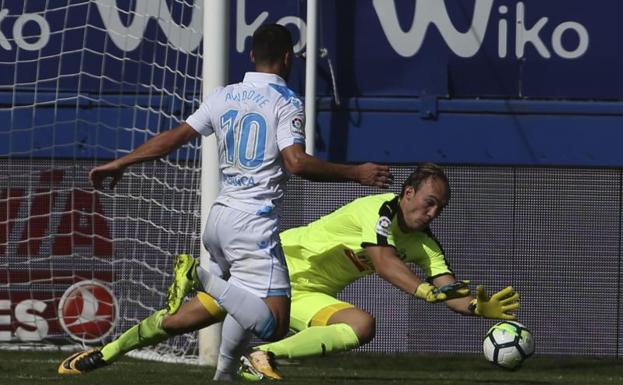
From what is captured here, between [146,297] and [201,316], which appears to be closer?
[201,316]

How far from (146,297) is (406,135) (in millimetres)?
2275

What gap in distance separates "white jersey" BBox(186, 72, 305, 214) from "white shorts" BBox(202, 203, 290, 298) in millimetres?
56

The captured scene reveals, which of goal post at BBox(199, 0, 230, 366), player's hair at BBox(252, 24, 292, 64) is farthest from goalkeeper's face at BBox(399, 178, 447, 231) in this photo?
goal post at BBox(199, 0, 230, 366)

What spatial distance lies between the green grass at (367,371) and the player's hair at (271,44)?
186 cm

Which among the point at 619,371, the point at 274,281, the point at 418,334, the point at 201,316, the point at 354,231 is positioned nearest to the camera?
the point at 274,281

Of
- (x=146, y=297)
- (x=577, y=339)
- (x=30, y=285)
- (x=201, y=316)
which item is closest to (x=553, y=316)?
(x=577, y=339)

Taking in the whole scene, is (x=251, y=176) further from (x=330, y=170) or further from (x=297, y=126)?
(x=330, y=170)

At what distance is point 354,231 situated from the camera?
757 cm

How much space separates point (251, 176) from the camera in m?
6.25

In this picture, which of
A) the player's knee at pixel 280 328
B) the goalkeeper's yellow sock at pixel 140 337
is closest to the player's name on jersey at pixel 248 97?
the player's knee at pixel 280 328

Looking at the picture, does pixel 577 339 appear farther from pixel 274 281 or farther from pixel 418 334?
pixel 274 281

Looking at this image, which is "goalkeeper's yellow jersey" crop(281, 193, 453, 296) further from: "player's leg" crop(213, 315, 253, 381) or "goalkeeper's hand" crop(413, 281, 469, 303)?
"player's leg" crop(213, 315, 253, 381)

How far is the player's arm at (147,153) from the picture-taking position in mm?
6102

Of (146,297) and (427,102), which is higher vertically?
(427,102)
